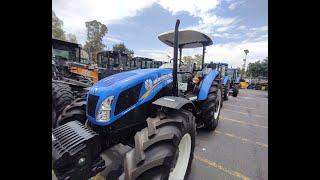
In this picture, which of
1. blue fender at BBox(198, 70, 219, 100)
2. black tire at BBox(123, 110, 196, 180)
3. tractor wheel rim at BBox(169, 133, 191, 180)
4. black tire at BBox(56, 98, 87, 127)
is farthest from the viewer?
blue fender at BBox(198, 70, 219, 100)

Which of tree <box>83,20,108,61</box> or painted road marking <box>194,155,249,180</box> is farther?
tree <box>83,20,108,61</box>

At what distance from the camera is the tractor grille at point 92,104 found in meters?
2.41

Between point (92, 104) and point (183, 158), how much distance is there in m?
1.34

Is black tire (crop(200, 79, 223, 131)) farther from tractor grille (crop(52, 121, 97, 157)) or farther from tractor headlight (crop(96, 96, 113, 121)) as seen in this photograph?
tractor grille (crop(52, 121, 97, 157))

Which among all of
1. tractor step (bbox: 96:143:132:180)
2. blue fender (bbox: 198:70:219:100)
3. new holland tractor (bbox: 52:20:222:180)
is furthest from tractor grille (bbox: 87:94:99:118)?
blue fender (bbox: 198:70:219:100)

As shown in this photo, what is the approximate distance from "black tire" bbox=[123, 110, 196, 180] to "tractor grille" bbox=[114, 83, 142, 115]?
42 cm

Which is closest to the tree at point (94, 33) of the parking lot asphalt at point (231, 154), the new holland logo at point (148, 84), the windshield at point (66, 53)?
the windshield at point (66, 53)

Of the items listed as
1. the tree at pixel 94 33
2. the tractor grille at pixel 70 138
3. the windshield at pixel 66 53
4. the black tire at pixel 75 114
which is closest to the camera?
the tractor grille at pixel 70 138

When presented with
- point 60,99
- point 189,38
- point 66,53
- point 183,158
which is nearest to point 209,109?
point 189,38

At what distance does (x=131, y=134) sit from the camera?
106 inches

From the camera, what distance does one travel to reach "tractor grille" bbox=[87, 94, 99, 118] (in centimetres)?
241

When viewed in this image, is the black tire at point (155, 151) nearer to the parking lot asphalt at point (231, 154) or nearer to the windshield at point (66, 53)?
the parking lot asphalt at point (231, 154)

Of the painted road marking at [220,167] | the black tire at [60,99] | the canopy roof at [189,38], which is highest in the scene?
the canopy roof at [189,38]
